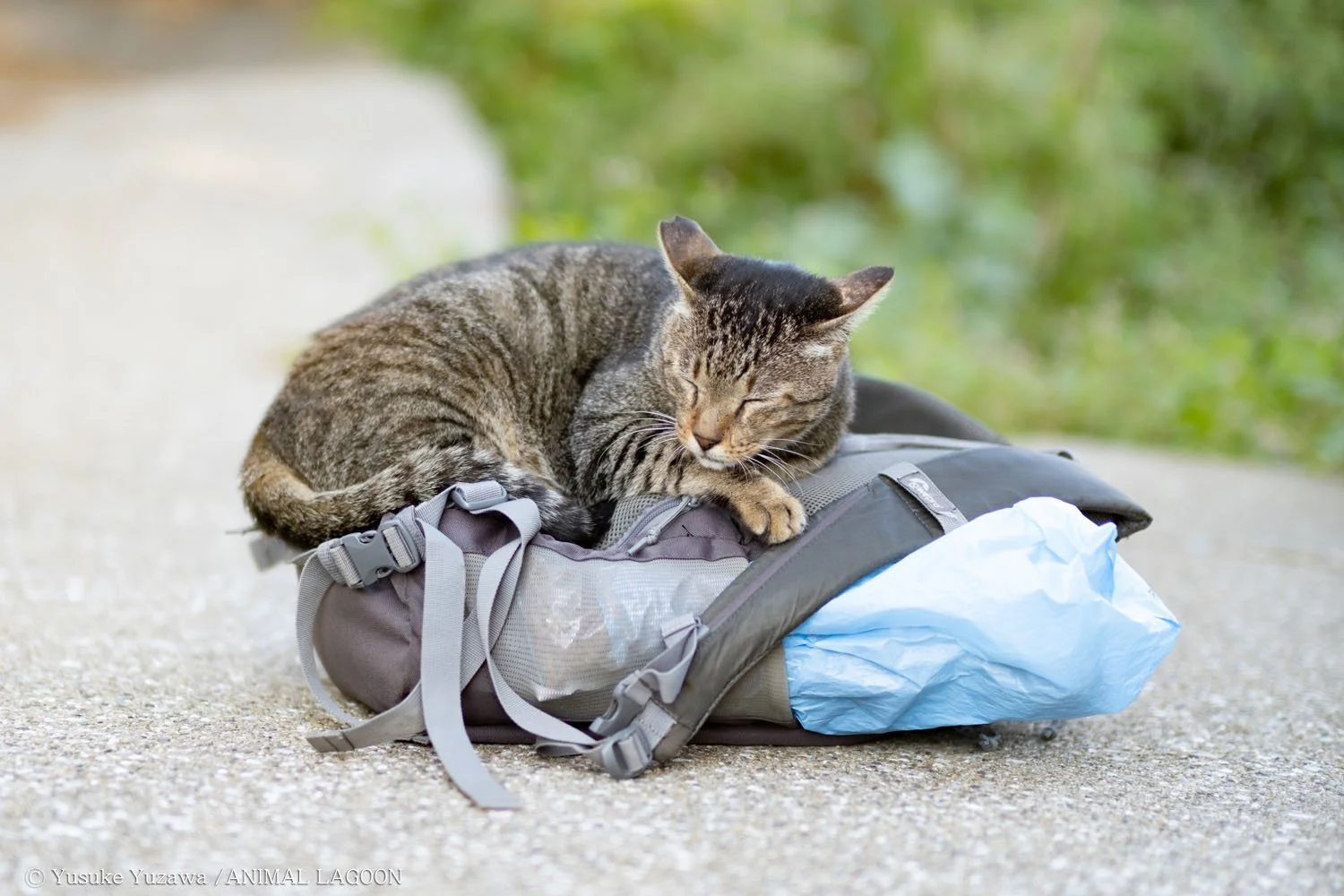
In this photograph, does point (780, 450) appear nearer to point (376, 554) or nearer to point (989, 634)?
point (989, 634)

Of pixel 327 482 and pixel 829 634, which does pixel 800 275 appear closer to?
pixel 829 634

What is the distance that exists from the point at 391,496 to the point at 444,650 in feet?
1.35

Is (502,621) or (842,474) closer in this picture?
(502,621)

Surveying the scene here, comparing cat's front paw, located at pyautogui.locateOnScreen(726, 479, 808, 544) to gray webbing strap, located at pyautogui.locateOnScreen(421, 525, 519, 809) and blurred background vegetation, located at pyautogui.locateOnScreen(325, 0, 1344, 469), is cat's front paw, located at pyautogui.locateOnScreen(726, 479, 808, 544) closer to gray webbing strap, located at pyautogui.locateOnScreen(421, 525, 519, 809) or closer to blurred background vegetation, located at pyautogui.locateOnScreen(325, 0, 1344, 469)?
gray webbing strap, located at pyautogui.locateOnScreen(421, 525, 519, 809)

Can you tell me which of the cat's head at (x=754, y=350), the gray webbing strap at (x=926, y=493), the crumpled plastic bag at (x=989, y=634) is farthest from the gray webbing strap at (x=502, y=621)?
the gray webbing strap at (x=926, y=493)

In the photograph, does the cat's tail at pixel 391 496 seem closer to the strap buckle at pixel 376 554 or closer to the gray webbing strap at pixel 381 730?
the strap buckle at pixel 376 554

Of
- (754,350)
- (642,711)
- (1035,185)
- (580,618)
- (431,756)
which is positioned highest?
(1035,185)

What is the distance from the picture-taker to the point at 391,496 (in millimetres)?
2561

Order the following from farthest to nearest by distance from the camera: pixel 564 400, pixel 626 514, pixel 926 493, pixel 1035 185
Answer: pixel 1035 185, pixel 564 400, pixel 626 514, pixel 926 493

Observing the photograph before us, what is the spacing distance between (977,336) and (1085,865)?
505 cm

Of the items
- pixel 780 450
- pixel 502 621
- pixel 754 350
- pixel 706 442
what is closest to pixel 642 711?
pixel 502 621

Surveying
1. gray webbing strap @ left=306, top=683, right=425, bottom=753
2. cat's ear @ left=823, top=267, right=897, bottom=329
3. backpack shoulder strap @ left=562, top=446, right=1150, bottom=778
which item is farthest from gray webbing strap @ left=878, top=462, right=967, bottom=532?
gray webbing strap @ left=306, top=683, right=425, bottom=753

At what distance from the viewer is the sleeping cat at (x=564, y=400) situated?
2648 mm

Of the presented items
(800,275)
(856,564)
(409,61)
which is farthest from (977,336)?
(409,61)
